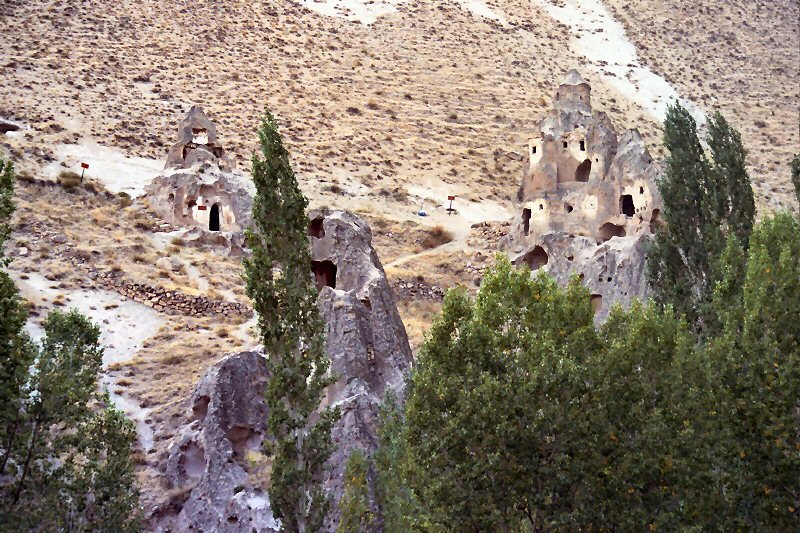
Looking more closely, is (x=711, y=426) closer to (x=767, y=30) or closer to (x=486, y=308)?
(x=486, y=308)

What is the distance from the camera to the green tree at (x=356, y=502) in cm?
1858

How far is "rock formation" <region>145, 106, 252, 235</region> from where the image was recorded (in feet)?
157

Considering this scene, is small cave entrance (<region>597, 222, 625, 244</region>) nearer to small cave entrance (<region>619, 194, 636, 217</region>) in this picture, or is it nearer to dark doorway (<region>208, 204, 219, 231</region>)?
small cave entrance (<region>619, 194, 636, 217</region>)

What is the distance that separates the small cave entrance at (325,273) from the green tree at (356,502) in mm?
9910

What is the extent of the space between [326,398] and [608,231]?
2402 cm

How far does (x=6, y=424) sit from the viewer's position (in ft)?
60.8

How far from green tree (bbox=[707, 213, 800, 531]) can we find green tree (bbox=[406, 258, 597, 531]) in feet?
9.63

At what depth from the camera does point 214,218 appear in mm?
48781

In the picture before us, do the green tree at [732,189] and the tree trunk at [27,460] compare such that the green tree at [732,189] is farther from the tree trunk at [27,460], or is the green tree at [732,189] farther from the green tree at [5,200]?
the green tree at [5,200]

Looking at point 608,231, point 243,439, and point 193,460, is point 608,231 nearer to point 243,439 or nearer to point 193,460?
point 243,439

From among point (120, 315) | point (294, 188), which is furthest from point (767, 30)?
point (294, 188)

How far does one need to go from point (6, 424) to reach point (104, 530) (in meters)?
3.11

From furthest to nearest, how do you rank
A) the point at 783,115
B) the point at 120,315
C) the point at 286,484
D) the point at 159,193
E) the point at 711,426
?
the point at 783,115, the point at 159,193, the point at 120,315, the point at 286,484, the point at 711,426

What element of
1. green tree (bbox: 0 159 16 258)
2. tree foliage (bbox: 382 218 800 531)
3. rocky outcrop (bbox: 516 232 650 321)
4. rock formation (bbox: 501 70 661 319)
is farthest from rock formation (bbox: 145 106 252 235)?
tree foliage (bbox: 382 218 800 531)
